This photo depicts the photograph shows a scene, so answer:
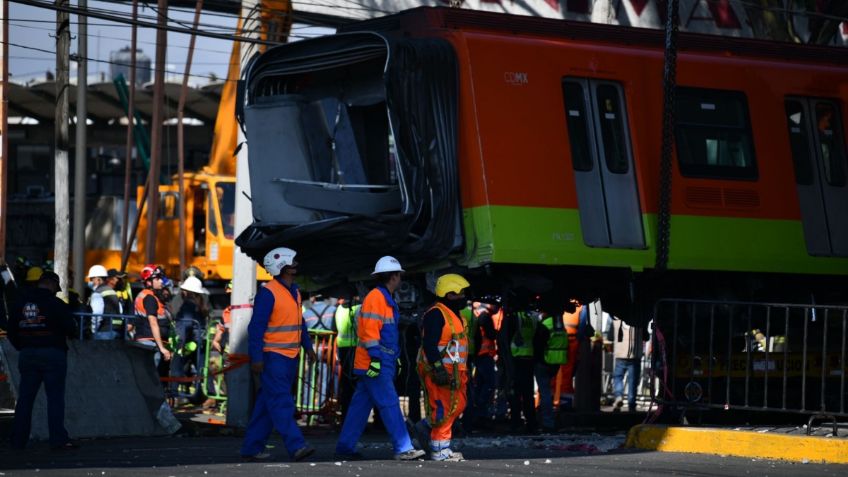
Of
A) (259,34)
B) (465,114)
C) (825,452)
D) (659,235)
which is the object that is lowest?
(825,452)

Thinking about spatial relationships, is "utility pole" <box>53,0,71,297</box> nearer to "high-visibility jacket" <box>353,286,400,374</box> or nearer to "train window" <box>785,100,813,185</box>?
"train window" <box>785,100,813,185</box>

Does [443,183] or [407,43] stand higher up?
[407,43]

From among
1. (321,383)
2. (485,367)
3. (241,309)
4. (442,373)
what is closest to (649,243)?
(442,373)

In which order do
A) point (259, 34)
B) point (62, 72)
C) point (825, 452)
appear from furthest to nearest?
1. point (62, 72)
2. point (259, 34)
3. point (825, 452)

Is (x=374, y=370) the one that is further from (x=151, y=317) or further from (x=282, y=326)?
(x=151, y=317)

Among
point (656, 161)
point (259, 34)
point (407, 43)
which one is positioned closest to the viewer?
point (407, 43)

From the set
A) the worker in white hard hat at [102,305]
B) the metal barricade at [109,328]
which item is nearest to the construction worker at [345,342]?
the metal barricade at [109,328]

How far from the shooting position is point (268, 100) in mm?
15844

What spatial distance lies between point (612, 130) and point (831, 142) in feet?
9.03

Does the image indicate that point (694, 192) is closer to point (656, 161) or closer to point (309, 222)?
point (656, 161)

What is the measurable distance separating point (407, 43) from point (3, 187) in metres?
8.50

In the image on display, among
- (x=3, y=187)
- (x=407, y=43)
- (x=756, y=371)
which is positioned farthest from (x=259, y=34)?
(x=756, y=371)

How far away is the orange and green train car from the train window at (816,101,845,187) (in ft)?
0.06

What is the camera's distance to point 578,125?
50.8ft
